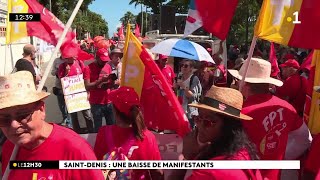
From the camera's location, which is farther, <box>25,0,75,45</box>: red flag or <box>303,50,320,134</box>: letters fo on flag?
<box>25,0,75,45</box>: red flag

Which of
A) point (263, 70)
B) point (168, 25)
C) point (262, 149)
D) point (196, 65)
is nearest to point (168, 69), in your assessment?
point (196, 65)

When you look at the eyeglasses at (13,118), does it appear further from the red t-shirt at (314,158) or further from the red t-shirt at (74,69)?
the red t-shirt at (74,69)

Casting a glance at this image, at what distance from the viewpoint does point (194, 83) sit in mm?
7145

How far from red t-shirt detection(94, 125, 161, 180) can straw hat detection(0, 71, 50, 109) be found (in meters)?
0.87

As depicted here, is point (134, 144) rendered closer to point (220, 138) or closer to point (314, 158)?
point (220, 138)

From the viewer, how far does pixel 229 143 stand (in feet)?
7.78

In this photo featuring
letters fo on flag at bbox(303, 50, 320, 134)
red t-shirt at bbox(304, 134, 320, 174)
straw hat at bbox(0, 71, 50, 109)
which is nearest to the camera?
straw hat at bbox(0, 71, 50, 109)

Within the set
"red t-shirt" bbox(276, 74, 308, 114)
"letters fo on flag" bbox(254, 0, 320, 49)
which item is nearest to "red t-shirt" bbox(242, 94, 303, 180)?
"letters fo on flag" bbox(254, 0, 320, 49)

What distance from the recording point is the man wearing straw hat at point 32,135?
2344 mm

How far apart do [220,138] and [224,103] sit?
238mm

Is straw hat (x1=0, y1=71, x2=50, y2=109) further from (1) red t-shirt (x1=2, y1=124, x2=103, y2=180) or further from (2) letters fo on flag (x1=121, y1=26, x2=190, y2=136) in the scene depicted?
(2) letters fo on flag (x1=121, y1=26, x2=190, y2=136)

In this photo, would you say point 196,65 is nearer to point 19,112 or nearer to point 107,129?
point 107,129

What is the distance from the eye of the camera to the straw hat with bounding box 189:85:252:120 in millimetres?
2518

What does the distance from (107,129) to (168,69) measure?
4.88 meters
